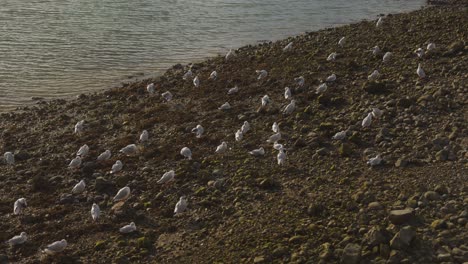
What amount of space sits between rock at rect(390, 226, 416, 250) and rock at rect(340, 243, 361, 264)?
0.50m

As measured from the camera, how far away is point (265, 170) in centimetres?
1238

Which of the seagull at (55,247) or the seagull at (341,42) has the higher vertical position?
the seagull at (341,42)

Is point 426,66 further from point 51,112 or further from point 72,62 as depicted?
point 72,62

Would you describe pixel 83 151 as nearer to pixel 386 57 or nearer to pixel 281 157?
pixel 281 157

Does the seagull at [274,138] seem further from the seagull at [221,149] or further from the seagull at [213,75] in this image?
the seagull at [213,75]

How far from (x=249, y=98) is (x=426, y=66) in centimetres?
514

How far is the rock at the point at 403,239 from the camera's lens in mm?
8578

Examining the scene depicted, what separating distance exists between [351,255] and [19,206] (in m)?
6.92

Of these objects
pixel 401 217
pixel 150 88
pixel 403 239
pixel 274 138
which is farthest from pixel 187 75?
pixel 403 239

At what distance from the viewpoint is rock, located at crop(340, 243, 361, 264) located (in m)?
8.51

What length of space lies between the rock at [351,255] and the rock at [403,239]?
0.50m

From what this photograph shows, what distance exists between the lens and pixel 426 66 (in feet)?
56.0

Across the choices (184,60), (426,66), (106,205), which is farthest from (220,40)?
(106,205)

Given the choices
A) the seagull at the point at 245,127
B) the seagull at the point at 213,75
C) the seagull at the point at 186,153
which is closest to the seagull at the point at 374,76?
the seagull at the point at 245,127
